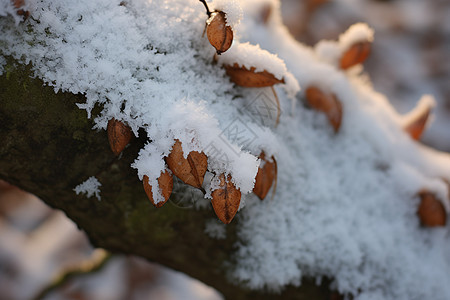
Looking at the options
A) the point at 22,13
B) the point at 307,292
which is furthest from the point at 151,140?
the point at 307,292

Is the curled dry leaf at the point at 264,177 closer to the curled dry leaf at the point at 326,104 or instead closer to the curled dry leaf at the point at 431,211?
the curled dry leaf at the point at 326,104

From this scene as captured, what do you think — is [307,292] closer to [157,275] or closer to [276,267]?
[276,267]

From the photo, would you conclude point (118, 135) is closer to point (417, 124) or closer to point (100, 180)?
point (100, 180)

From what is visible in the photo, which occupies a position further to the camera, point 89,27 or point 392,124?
point 392,124

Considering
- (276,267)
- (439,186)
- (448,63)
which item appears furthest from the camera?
(448,63)

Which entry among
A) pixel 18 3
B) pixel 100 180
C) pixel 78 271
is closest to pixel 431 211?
pixel 100 180

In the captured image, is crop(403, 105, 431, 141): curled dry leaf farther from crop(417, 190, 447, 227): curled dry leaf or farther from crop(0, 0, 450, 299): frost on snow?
crop(417, 190, 447, 227): curled dry leaf

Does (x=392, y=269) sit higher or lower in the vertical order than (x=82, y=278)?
higher
